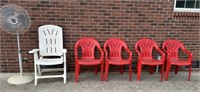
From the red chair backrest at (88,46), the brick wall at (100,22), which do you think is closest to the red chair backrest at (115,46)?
the brick wall at (100,22)

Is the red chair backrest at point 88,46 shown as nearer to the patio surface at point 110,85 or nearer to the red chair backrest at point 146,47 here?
the patio surface at point 110,85

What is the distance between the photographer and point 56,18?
3516 millimetres

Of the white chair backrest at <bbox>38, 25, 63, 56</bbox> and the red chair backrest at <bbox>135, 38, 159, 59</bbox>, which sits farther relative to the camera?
the red chair backrest at <bbox>135, 38, 159, 59</bbox>

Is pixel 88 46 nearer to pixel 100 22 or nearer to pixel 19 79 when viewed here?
pixel 100 22

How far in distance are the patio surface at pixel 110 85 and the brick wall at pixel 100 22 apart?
53 cm

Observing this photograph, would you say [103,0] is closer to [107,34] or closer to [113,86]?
[107,34]

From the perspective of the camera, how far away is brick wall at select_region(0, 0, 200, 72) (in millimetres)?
3477

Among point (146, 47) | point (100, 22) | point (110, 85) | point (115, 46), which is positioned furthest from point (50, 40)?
point (146, 47)

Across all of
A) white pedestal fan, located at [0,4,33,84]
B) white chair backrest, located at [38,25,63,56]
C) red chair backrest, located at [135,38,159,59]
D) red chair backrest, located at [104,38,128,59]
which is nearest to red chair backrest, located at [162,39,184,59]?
red chair backrest, located at [135,38,159,59]

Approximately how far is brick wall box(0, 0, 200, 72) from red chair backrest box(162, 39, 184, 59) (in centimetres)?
14

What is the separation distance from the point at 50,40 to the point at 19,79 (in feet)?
2.97

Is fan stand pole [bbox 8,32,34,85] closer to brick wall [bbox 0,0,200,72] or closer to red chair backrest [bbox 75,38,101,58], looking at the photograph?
brick wall [bbox 0,0,200,72]

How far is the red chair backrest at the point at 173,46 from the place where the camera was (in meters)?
3.77

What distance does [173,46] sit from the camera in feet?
12.5
